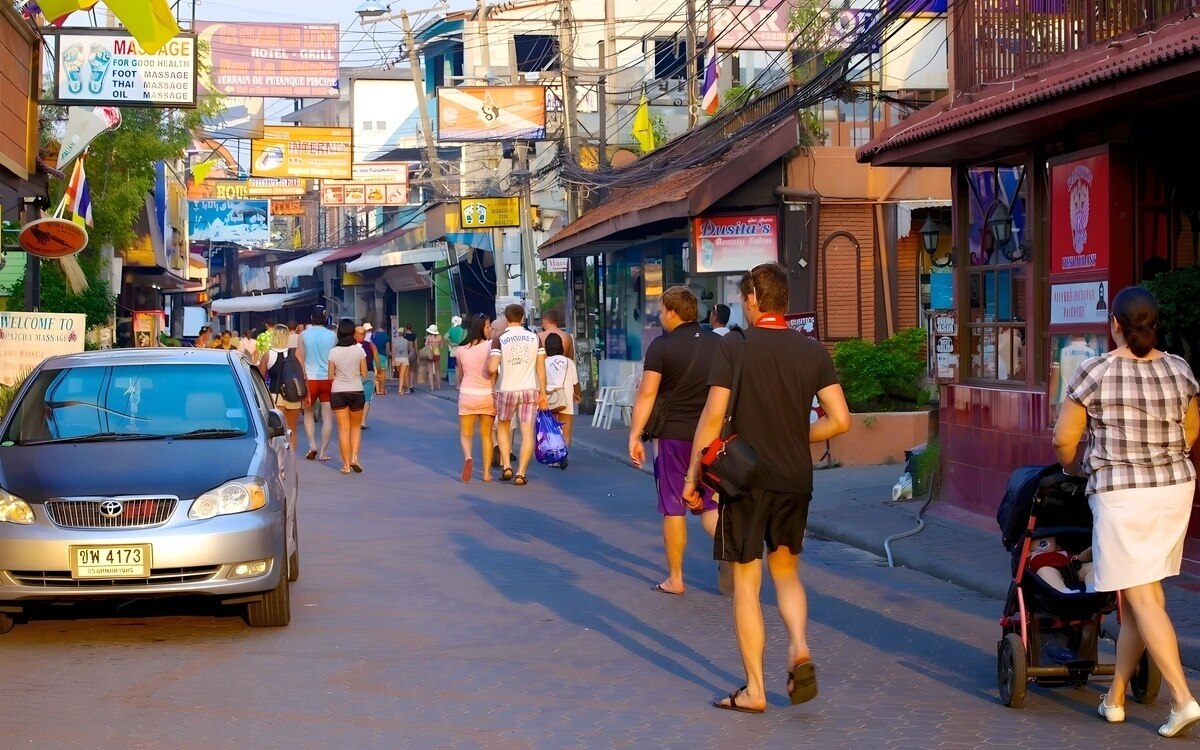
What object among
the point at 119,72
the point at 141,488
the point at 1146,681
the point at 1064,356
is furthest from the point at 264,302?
the point at 1146,681

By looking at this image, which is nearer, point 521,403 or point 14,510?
point 14,510

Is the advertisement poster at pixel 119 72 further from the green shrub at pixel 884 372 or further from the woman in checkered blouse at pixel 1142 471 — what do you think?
the woman in checkered blouse at pixel 1142 471

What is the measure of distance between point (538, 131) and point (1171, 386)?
24.1 metres

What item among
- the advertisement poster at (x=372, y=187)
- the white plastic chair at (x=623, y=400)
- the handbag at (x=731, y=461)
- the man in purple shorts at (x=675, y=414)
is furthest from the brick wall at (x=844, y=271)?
the advertisement poster at (x=372, y=187)

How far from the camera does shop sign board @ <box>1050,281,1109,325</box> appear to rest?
10906 mm

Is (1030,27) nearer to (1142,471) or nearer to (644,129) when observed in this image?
(1142,471)

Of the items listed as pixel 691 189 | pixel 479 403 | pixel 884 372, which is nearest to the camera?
pixel 479 403

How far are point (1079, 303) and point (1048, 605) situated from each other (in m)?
5.13

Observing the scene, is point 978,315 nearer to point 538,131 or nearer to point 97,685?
point 97,685

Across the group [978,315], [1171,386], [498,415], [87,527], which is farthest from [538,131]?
[1171,386]

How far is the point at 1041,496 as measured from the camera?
6719mm

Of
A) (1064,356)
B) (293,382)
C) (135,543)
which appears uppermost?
(1064,356)

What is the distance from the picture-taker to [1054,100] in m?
10.1

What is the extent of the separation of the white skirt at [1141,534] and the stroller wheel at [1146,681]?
659 millimetres
